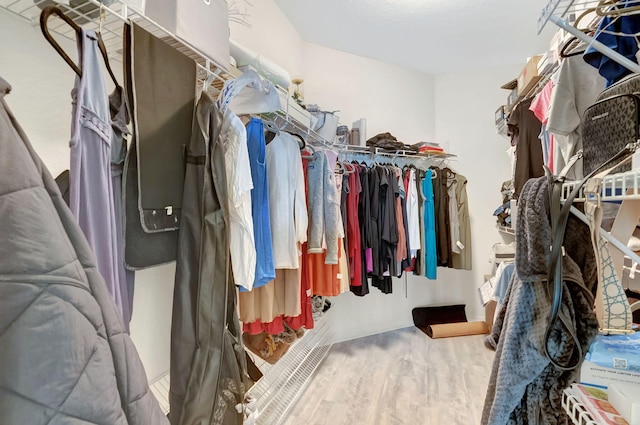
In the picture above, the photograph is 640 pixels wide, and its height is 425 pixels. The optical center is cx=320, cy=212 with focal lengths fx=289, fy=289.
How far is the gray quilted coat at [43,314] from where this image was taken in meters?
0.37

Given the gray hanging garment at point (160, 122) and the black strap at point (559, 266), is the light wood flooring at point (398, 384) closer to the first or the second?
the black strap at point (559, 266)

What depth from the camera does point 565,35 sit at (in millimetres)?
1231

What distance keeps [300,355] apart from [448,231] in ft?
5.82

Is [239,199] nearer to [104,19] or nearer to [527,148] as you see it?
[104,19]

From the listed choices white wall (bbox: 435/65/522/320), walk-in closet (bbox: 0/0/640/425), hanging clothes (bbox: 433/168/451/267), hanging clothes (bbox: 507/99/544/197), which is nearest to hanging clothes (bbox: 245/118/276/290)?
walk-in closet (bbox: 0/0/640/425)

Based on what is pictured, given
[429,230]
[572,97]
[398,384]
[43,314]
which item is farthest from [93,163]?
[429,230]

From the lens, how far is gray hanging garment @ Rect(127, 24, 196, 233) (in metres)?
0.79

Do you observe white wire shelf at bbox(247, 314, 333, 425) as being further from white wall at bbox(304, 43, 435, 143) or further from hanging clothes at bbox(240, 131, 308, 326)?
white wall at bbox(304, 43, 435, 143)

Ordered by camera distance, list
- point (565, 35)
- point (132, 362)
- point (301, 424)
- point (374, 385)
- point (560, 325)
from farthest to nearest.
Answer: point (374, 385), point (301, 424), point (565, 35), point (560, 325), point (132, 362)

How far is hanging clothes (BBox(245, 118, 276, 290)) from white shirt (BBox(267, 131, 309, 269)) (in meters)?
0.13

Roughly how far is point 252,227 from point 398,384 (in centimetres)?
173

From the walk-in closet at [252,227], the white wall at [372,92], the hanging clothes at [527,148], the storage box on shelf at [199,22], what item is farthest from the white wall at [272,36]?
the hanging clothes at [527,148]

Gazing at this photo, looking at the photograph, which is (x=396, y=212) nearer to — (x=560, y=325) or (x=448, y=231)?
(x=448, y=231)

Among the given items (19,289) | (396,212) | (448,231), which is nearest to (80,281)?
(19,289)
